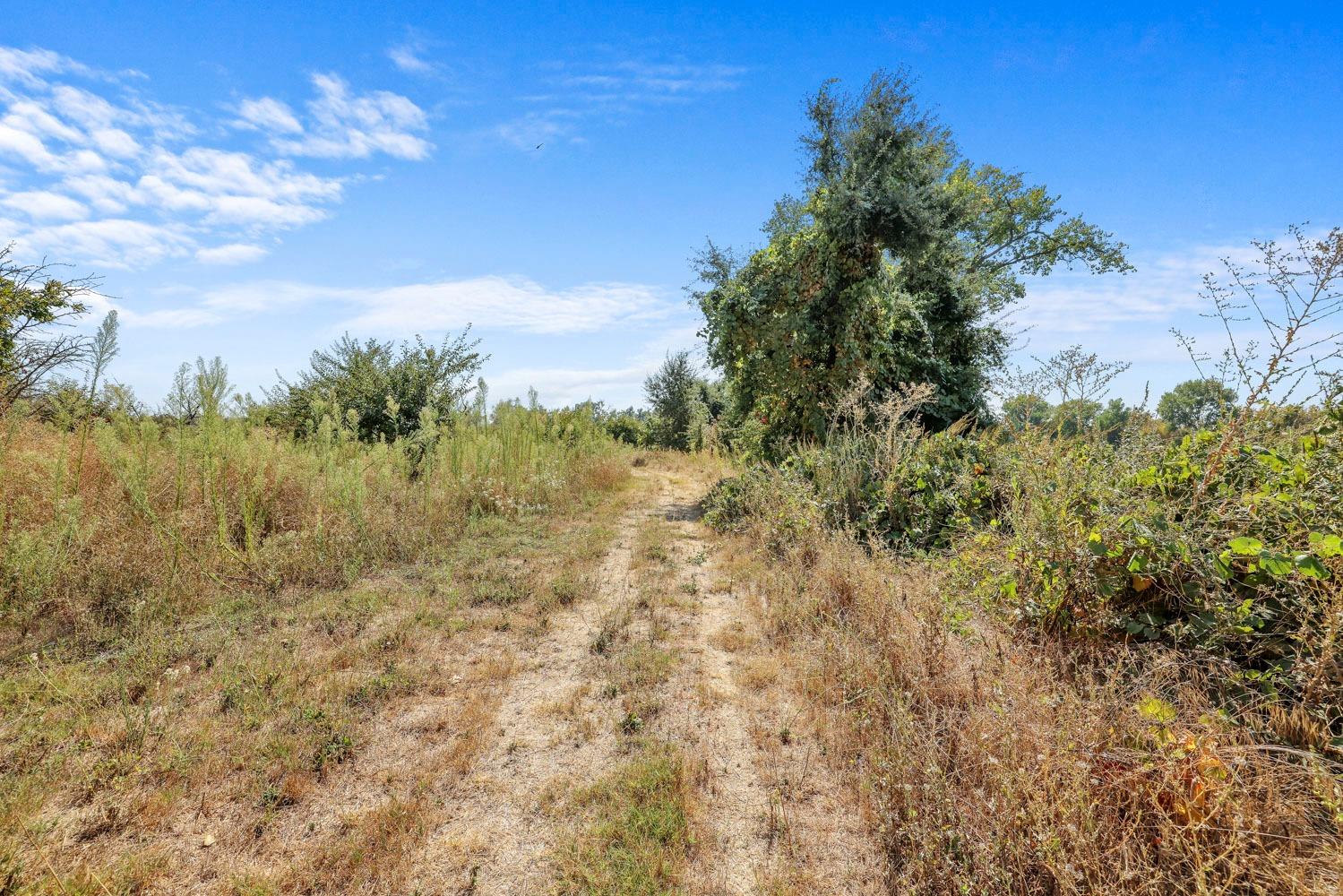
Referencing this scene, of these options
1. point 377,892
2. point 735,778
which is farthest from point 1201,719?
point 377,892

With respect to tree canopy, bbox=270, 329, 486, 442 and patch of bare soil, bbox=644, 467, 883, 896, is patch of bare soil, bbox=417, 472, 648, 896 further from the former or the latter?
tree canopy, bbox=270, 329, 486, 442

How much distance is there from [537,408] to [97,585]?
27.3 ft

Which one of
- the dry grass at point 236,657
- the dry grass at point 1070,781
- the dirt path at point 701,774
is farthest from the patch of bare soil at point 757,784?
the dry grass at point 236,657

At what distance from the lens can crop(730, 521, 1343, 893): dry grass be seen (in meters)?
1.63

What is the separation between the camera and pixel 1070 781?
6.06ft

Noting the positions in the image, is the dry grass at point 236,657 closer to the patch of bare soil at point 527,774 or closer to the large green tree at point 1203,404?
the patch of bare soil at point 527,774

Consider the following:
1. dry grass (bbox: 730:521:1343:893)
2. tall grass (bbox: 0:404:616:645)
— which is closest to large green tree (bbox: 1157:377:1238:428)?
dry grass (bbox: 730:521:1343:893)

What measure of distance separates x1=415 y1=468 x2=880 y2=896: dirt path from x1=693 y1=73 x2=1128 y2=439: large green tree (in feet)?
15.4

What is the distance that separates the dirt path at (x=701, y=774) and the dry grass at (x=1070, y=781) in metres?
0.19

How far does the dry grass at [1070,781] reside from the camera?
163 centimetres

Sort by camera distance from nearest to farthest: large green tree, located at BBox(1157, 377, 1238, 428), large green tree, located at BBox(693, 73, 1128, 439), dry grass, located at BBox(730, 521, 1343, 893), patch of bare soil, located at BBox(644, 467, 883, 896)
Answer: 1. dry grass, located at BBox(730, 521, 1343, 893)
2. patch of bare soil, located at BBox(644, 467, 883, 896)
3. large green tree, located at BBox(1157, 377, 1238, 428)
4. large green tree, located at BBox(693, 73, 1128, 439)

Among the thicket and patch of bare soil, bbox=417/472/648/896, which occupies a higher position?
the thicket

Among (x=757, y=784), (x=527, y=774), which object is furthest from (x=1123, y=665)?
(x=527, y=774)

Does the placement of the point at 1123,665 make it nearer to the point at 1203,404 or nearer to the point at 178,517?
the point at 1203,404
